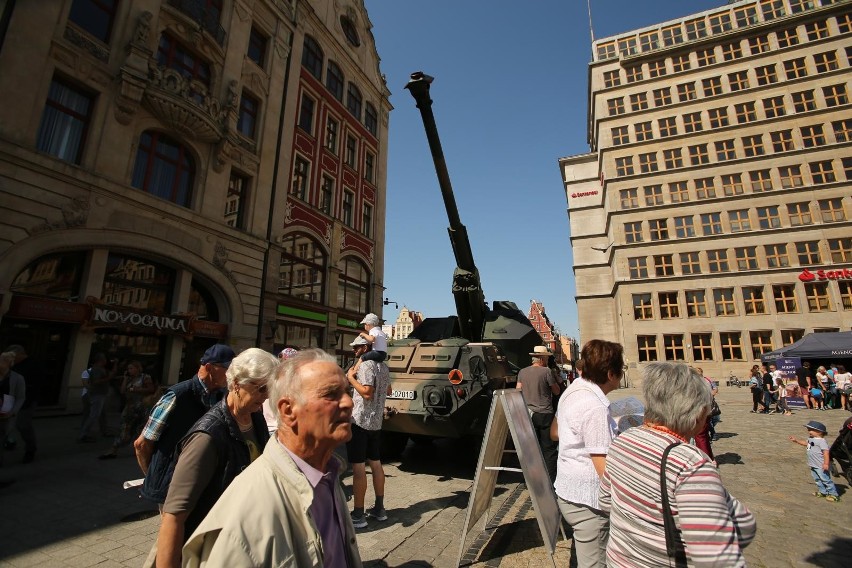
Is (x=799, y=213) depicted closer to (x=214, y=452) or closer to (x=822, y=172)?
(x=822, y=172)

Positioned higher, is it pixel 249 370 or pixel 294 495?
pixel 249 370

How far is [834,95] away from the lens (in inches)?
1099

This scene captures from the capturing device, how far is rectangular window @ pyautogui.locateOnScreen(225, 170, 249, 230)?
50.2ft

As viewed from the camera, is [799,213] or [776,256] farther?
[776,256]

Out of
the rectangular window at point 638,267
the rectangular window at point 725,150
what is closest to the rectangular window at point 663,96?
the rectangular window at point 725,150

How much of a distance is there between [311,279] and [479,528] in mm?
16064

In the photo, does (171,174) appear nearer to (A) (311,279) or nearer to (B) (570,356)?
(A) (311,279)

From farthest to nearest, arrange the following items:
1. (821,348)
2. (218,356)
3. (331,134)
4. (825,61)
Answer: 1. (825,61)
2. (331,134)
3. (821,348)
4. (218,356)

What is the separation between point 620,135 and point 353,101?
22205mm

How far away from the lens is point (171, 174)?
13234mm

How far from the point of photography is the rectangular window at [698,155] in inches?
1184

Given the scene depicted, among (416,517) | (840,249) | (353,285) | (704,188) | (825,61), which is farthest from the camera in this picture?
(704,188)

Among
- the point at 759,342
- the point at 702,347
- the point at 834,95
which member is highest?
the point at 834,95

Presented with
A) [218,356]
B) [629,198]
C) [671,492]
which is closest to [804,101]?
[629,198]
